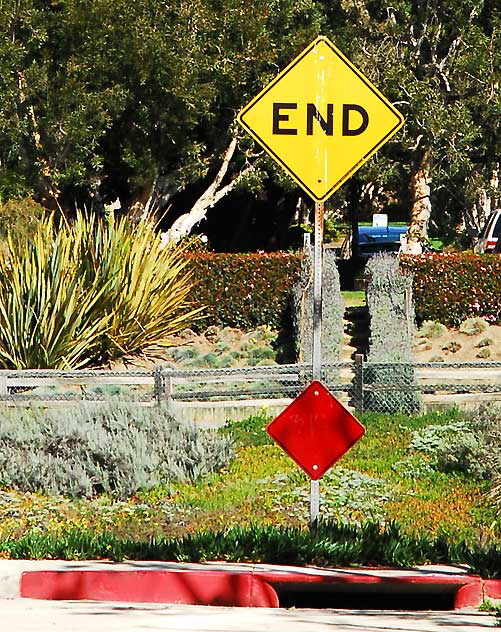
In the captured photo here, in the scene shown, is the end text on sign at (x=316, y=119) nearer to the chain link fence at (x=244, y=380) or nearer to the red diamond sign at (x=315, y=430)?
the red diamond sign at (x=315, y=430)

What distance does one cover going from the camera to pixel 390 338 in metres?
17.6

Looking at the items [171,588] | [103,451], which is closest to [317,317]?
[171,588]

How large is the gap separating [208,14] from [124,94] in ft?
6.96

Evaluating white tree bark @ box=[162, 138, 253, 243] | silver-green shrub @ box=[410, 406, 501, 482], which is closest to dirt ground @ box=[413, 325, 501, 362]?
white tree bark @ box=[162, 138, 253, 243]

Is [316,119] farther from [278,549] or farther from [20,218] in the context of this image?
[20,218]

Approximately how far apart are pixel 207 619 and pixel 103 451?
14.2 feet

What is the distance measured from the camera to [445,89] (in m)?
27.1

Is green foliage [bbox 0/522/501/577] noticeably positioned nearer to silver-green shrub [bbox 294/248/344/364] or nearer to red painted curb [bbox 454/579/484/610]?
red painted curb [bbox 454/579/484/610]

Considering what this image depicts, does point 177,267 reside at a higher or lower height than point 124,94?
lower

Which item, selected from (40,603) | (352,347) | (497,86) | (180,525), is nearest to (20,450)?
(180,525)

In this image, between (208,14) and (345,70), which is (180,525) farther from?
(208,14)

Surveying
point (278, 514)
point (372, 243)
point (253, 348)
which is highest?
point (372, 243)

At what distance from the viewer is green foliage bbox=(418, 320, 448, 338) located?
20.5m

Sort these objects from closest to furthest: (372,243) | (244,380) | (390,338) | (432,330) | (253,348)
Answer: (244,380), (390,338), (253,348), (432,330), (372,243)
